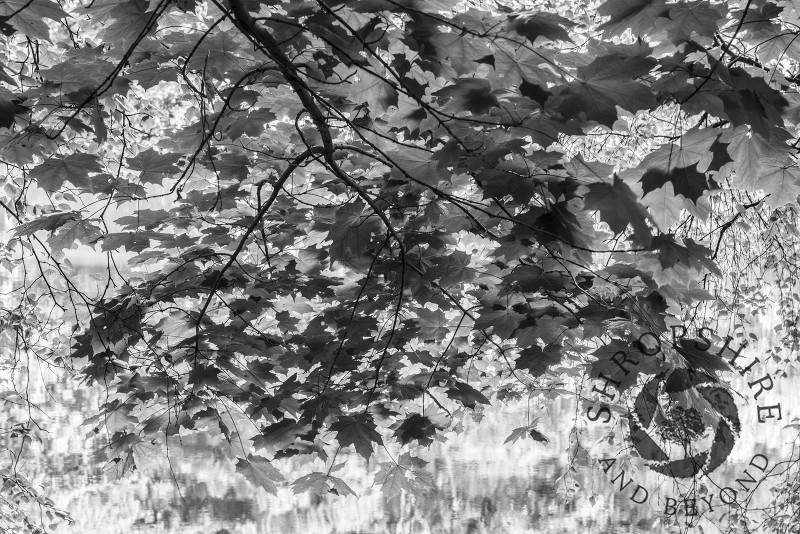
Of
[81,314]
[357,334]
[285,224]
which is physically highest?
[285,224]

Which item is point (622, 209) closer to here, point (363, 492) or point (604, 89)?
point (604, 89)

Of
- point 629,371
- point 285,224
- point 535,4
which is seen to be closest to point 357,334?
point 285,224

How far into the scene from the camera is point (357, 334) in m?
1.56

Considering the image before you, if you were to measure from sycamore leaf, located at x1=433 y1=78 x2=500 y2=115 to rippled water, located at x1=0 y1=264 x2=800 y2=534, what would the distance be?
4.24 m

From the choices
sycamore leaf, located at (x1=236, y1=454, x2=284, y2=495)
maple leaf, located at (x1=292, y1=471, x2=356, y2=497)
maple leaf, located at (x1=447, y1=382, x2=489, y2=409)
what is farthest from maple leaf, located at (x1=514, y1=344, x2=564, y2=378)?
sycamore leaf, located at (x1=236, y1=454, x2=284, y2=495)

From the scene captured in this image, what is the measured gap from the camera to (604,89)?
2.98 ft

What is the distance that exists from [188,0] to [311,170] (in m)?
0.63

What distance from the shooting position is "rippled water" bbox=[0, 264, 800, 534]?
16.9 feet

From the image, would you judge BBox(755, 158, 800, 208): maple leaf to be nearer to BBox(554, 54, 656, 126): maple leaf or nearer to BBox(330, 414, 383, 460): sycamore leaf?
BBox(554, 54, 656, 126): maple leaf

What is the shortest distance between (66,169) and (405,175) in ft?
2.23

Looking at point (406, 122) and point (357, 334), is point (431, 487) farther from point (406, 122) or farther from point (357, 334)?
point (406, 122)

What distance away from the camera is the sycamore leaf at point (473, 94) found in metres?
1.03

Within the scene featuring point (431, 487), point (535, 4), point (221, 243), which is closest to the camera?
point (221, 243)

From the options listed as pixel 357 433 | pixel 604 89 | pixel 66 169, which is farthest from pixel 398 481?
pixel 604 89
